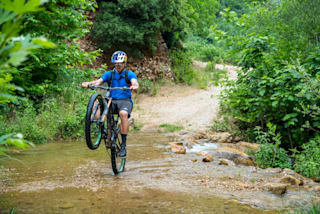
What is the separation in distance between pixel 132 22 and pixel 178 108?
15.8 feet

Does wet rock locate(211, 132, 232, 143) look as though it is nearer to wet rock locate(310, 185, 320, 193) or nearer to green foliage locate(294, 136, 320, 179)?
green foliage locate(294, 136, 320, 179)

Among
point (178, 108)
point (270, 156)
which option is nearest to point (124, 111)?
point (270, 156)

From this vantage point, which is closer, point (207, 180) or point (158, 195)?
point (158, 195)

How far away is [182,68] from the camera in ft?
61.2

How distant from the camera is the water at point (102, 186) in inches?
152

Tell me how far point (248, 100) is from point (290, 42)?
6.30 ft

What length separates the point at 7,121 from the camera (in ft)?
26.8

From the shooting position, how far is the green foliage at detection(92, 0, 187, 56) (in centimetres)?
1488

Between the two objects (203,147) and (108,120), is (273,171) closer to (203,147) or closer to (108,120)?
(203,147)

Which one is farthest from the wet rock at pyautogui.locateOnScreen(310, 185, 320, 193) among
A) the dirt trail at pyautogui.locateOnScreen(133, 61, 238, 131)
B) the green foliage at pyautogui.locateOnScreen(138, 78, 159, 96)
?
the green foliage at pyautogui.locateOnScreen(138, 78, 159, 96)

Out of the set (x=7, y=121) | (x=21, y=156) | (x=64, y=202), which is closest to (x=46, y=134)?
(x=7, y=121)

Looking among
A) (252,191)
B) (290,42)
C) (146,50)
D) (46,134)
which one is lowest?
(252,191)

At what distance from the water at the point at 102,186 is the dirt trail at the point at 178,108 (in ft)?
15.9

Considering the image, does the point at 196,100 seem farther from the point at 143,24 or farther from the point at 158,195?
the point at 158,195
